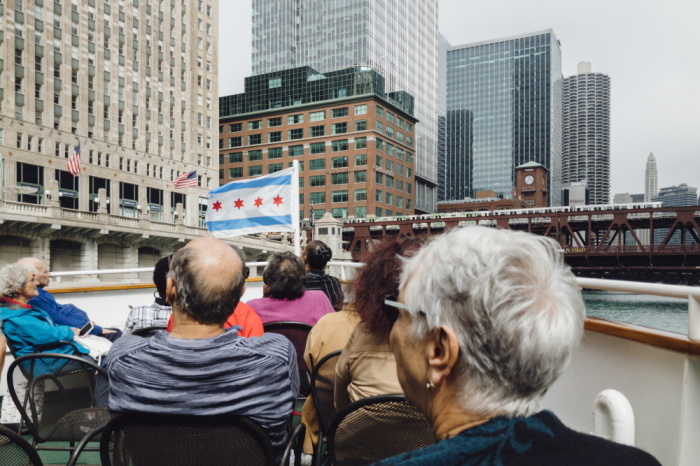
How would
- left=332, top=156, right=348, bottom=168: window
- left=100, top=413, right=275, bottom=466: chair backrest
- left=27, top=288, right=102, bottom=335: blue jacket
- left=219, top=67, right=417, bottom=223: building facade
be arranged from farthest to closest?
left=332, top=156, right=348, bottom=168: window, left=219, top=67, right=417, bottom=223: building facade, left=27, top=288, right=102, bottom=335: blue jacket, left=100, top=413, right=275, bottom=466: chair backrest

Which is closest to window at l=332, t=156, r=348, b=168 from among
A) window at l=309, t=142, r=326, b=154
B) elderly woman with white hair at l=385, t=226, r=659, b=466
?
window at l=309, t=142, r=326, b=154

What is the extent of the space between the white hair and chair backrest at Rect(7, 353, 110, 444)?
6.37 ft

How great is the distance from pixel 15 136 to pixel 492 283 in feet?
150

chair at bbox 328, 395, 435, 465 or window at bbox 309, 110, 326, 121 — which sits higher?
window at bbox 309, 110, 326, 121

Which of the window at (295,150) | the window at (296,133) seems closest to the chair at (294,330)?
the window at (295,150)

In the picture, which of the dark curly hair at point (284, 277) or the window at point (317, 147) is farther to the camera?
the window at point (317, 147)

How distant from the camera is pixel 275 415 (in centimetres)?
178

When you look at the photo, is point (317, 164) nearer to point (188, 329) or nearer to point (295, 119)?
point (295, 119)

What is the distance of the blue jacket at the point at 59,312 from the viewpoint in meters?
4.16

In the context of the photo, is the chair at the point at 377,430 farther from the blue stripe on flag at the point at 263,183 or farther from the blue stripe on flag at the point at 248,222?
the blue stripe on flag at the point at 263,183

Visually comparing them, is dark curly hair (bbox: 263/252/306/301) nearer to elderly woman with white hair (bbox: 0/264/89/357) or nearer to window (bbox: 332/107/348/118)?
elderly woman with white hair (bbox: 0/264/89/357)

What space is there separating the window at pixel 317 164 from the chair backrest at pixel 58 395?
71857 mm

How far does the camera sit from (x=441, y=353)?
3.36 ft

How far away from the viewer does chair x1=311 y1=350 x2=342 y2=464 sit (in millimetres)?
2363
